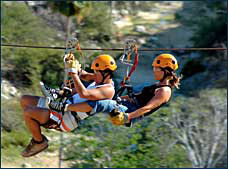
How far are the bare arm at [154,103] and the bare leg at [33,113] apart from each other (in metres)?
1.05

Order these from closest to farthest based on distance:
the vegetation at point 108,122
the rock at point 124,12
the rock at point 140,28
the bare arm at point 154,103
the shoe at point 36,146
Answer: the bare arm at point 154,103 < the shoe at point 36,146 < the vegetation at point 108,122 < the rock at point 140,28 < the rock at point 124,12

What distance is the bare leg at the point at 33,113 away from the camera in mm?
7559

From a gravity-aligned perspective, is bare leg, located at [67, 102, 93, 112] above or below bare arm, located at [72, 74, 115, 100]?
below

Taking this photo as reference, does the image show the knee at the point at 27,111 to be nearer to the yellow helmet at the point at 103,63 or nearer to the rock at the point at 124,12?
the yellow helmet at the point at 103,63

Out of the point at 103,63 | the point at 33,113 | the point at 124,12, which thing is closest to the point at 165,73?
the point at 103,63

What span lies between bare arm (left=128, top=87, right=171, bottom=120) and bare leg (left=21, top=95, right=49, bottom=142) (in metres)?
1.05

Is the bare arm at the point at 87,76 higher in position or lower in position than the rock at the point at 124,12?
lower

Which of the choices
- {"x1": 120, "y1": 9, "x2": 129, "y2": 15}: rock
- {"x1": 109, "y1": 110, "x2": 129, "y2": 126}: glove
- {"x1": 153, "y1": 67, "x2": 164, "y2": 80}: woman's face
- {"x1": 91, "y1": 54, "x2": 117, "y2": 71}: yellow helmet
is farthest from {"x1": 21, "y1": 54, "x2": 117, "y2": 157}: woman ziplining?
{"x1": 120, "y1": 9, "x2": 129, "y2": 15}: rock

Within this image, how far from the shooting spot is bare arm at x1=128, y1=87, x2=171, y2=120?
24.2 ft

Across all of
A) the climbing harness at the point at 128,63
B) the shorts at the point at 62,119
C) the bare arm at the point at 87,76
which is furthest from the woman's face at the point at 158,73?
the shorts at the point at 62,119

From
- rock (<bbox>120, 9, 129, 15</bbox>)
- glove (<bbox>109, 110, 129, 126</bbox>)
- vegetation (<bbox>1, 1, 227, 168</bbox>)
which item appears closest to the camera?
glove (<bbox>109, 110, 129, 126</bbox>)

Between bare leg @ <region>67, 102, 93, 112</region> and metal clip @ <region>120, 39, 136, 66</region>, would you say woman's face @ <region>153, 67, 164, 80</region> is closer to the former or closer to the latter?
metal clip @ <region>120, 39, 136, 66</region>

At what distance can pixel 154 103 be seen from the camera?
740cm

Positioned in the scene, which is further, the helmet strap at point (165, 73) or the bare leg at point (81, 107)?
the helmet strap at point (165, 73)
